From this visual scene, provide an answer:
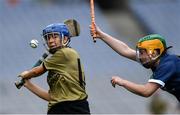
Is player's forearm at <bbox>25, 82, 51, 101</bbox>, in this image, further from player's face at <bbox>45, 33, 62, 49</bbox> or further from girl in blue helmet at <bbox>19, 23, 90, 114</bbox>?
player's face at <bbox>45, 33, 62, 49</bbox>

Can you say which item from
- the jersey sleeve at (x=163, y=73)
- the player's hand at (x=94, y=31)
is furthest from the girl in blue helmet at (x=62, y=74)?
the jersey sleeve at (x=163, y=73)

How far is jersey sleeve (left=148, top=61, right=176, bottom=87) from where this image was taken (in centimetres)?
450

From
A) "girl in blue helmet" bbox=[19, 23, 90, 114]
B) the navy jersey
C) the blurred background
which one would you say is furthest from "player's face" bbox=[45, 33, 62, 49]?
the blurred background

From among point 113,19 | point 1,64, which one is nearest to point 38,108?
point 1,64

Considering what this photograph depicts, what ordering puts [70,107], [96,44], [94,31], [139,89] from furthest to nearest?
[96,44] < [94,31] < [70,107] < [139,89]

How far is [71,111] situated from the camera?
4797 mm

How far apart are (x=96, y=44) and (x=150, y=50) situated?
7077mm

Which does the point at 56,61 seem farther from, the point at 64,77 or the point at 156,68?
the point at 156,68

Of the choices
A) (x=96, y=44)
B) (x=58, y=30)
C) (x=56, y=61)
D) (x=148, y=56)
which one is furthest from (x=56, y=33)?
(x=96, y=44)

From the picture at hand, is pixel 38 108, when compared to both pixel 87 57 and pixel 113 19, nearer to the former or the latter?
pixel 87 57

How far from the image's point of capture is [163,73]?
4.52 m

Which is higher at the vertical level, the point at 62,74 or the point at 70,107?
the point at 62,74

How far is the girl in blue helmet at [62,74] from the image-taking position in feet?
15.7

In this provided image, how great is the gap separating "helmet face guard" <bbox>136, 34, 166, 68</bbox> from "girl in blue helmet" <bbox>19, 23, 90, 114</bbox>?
529 millimetres
